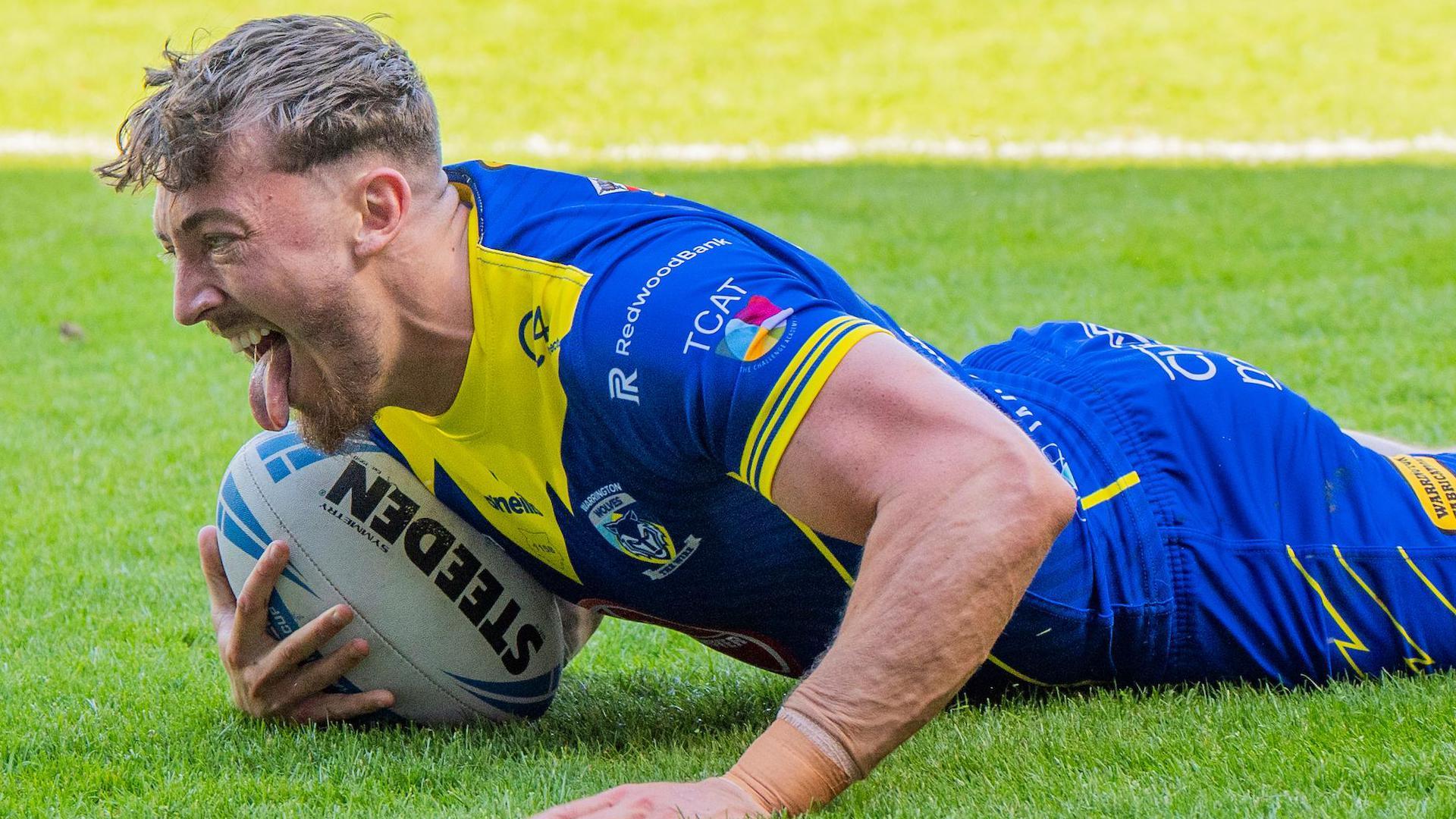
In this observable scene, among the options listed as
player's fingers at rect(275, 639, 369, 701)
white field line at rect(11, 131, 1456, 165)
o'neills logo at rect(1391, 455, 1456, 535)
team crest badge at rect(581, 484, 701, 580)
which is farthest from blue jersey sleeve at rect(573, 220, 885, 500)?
white field line at rect(11, 131, 1456, 165)

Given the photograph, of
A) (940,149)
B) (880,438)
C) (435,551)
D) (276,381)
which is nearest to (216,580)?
(435,551)

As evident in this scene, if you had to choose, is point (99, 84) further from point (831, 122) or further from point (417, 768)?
point (417, 768)

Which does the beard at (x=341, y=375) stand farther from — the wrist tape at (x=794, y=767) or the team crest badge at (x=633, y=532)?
the wrist tape at (x=794, y=767)

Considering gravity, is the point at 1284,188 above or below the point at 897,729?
below

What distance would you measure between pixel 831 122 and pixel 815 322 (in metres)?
A: 15.0

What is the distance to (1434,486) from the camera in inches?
139

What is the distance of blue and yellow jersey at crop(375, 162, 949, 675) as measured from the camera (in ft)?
8.23

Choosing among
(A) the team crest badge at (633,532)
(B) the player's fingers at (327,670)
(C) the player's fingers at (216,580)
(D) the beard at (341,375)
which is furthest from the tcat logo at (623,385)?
(C) the player's fingers at (216,580)

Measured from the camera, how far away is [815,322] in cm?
250

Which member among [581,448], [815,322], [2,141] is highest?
[815,322]

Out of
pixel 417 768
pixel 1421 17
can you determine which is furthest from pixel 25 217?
pixel 1421 17

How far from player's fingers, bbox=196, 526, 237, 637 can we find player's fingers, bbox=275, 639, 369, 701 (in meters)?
0.25

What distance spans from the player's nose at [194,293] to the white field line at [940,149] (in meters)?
11.7

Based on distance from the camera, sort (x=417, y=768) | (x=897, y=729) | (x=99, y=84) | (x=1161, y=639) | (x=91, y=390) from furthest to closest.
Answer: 1. (x=99, y=84)
2. (x=91, y=390)
3. (x=1161, y=639)
4. (x=417, y=768)
5. (x=897, y=729)
